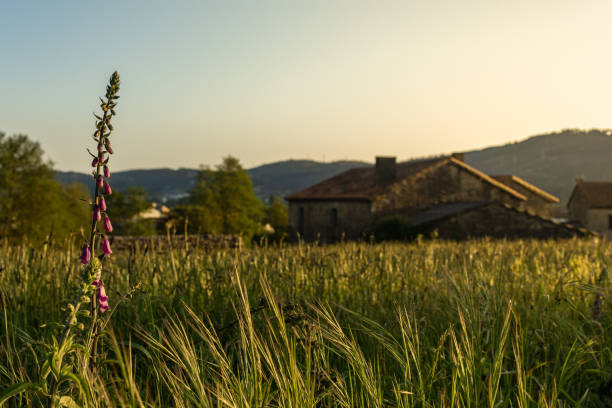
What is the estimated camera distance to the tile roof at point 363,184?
36188 mm

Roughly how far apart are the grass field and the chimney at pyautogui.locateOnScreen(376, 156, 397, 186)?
30674 mm

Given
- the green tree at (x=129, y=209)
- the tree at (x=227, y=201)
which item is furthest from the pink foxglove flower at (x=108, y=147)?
the green tree at (x=129, y=209)

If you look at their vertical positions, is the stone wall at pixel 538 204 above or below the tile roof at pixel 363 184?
below

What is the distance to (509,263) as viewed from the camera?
6629 mm

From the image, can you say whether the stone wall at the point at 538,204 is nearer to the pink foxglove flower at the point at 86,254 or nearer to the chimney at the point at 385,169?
the chimney at the point at 385,169

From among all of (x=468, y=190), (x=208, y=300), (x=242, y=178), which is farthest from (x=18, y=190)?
(x=208, y=300)

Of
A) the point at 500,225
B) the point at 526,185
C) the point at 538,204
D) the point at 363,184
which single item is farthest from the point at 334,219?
the point at 538,204

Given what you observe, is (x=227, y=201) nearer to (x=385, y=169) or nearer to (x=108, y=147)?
(x=385, y=169)

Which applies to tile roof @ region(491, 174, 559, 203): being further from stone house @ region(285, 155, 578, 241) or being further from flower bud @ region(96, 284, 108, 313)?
flower bud @ region(96, 284, 108, 313)

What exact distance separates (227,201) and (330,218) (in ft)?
74.3

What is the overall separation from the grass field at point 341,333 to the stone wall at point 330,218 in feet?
91.6

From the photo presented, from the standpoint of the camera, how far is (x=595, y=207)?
2255 inches

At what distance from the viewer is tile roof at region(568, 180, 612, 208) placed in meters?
57.2

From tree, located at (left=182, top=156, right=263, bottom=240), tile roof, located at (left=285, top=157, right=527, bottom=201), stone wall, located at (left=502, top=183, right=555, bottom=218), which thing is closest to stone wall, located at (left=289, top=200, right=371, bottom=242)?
tile roof, located at (left=285, top=157, right=527, bottom=201)
